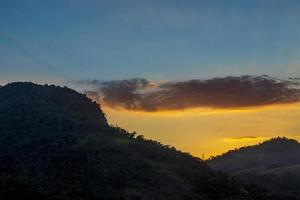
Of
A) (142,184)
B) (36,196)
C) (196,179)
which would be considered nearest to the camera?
(36,196)

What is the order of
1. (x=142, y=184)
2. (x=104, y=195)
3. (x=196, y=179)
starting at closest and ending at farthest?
(x=104, y=195) → (x=142, y=184) → (x=196, y=179)

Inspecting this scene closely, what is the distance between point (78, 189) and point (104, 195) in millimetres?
8365

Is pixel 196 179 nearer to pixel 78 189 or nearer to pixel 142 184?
pixel 142 184

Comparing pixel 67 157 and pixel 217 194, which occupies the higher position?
pixel 67 157

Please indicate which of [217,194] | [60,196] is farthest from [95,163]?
[60,196]

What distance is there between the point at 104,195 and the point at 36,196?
4014cm

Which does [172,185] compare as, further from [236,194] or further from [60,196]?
[60,196]

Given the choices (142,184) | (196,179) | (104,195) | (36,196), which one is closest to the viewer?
(36,196)

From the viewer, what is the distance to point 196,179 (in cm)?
19338

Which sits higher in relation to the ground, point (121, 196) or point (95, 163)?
point (95, 163)

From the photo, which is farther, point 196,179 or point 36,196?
point 196,179

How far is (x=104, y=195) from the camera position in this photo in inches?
6240

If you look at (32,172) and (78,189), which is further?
(32,172)

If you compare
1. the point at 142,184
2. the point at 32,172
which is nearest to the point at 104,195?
the point at 142,184
